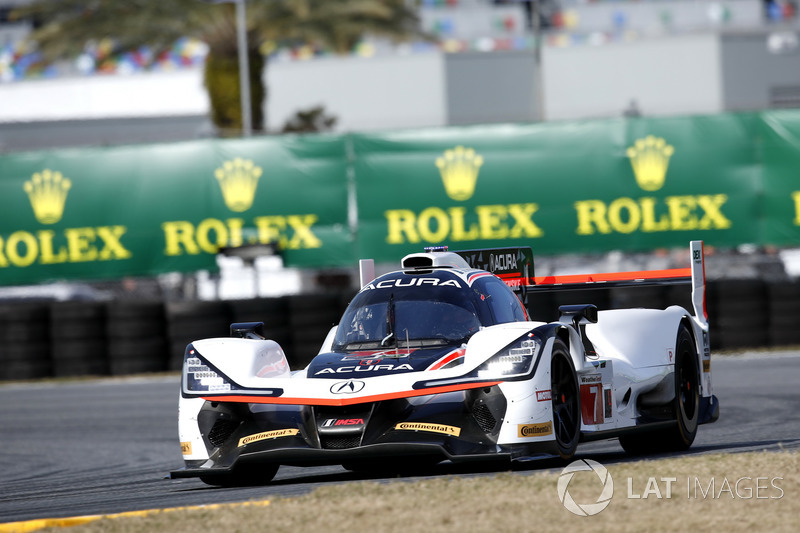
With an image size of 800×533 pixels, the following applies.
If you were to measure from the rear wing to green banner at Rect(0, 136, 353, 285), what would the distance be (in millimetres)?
10300

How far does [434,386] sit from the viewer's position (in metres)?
7.02

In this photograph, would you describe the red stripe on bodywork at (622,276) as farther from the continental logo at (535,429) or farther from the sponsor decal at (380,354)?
the continental logo at (535,429)

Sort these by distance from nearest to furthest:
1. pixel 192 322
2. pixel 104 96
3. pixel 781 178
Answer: pixel 192 322, pixel 781 178, pixel 104 96

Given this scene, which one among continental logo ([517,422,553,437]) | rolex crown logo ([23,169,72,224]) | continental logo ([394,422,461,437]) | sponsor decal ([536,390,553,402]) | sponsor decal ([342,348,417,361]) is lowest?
continental logo ([517,422,553,437])

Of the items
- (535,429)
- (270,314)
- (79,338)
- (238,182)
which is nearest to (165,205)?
(238,182)

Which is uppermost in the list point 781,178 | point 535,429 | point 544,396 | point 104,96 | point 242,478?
point 104,96

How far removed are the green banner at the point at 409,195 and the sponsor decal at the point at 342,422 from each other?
1266 centimetres

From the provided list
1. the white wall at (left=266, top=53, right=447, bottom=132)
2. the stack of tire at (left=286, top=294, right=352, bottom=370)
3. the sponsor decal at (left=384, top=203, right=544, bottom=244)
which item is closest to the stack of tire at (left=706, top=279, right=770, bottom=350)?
the sponsor decal at (left=384, top=203, right=544, bottom=244)

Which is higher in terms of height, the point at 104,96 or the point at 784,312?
the point at 104,96

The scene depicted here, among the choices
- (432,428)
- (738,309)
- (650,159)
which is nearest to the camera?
(432,428)

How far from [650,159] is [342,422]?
13899 mm

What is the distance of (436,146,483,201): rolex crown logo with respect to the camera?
20172 millimetres

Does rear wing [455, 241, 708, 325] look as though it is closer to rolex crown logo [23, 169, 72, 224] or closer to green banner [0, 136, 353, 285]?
green banner [0, 136, 353, 285]

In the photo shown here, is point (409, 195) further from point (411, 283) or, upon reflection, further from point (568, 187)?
point (411, 283)
